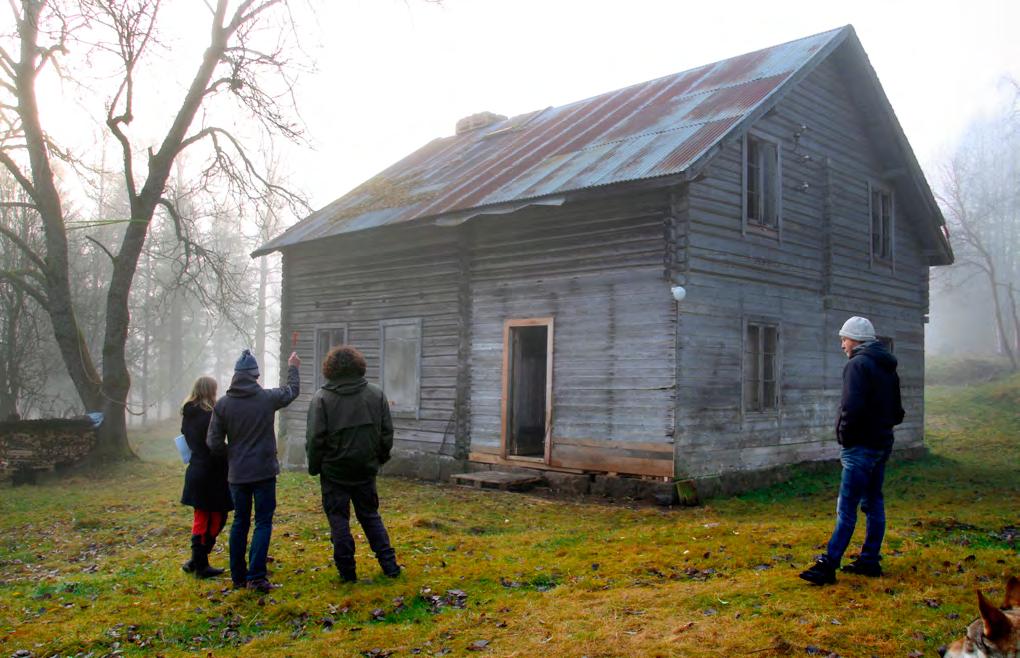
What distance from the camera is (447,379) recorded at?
16000mm

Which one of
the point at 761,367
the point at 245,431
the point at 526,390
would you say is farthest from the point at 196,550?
the point at 761,367

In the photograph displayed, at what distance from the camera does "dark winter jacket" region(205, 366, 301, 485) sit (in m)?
7.09

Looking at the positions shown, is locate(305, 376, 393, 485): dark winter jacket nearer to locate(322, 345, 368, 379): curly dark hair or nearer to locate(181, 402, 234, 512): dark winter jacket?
locate(322, 345, 368, 379): curly dark hair

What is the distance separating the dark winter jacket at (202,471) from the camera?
295 inches

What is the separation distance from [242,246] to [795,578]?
47469 millimetres

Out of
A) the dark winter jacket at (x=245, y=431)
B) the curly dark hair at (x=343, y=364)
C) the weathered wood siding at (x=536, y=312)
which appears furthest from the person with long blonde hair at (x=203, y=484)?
the weathered wood siding at (x=536, y=312)

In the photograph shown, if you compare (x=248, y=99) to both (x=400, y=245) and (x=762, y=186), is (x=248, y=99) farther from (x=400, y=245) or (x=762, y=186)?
(x=762, y=186)

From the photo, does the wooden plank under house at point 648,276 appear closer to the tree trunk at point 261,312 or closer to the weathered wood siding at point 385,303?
the weathered wood siding at point 385,303

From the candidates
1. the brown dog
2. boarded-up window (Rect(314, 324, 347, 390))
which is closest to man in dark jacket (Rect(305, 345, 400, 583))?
the brown dog

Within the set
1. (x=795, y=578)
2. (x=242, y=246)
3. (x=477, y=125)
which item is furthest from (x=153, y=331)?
(x=795, y=578)

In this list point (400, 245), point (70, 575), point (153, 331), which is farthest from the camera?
point (153, 331)

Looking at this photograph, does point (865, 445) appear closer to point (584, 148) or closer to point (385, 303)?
point (584, 148)

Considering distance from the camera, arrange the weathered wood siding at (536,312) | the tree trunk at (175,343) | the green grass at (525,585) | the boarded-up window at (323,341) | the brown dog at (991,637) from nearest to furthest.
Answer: the brown dog at (991,637), the green grass at (525,585), the weathered wood siding at (536,312), the boarded-up window at (323,341), the tree trunk at (175,343)

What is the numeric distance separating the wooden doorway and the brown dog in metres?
11.3
